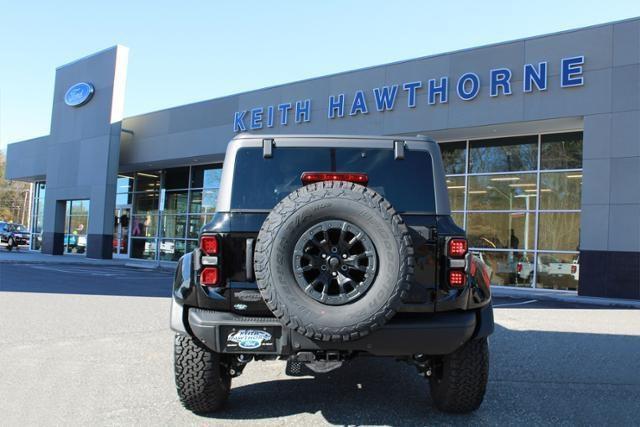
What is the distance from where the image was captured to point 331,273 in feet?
10.6

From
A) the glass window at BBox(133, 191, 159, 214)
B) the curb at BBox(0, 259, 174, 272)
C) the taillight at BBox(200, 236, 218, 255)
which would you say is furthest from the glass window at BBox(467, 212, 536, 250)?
the glass window at BBox(133, 191, 159, 214)

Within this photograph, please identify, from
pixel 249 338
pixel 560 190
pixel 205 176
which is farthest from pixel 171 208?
pixel 249 338

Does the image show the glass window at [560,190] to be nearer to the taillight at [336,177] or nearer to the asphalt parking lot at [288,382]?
the asphalt parking lot at [288,382]

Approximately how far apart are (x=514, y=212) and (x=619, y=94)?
177 inches

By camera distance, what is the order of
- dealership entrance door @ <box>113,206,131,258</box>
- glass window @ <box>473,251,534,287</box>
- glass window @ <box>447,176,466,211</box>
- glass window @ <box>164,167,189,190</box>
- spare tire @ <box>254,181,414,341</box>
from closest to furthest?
spare tire @ <box>254,181,414,341</box>, glass window @ <box>473,251,534,287</box>, glass window @ <box>447,176,466,211</box>, glass window @ <box>164,167,189,190</box>, dealership entrance door @ <box>113,206,131,258</box>

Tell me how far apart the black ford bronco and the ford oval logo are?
24.6m

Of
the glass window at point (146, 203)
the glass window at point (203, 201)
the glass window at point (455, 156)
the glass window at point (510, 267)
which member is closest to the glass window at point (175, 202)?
the glass window at point (203, 201)

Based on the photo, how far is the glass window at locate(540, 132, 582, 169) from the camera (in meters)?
15.7

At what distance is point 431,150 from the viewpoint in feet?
13.3

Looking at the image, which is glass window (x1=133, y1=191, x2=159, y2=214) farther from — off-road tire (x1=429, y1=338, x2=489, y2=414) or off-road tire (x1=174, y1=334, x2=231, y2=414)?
off-road tire (x1=429, y1=338, x2=489, y2=414)

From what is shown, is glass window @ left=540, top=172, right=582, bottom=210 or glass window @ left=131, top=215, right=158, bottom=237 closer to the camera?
glass window @ left=540, top=172, right=582, bottom=210

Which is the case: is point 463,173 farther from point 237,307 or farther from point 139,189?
point 139,189

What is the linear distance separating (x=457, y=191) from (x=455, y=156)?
1.18 meters

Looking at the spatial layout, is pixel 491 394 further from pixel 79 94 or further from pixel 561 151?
pixel 79 94
